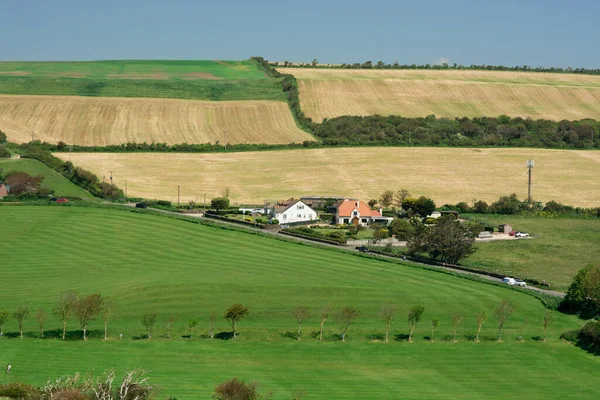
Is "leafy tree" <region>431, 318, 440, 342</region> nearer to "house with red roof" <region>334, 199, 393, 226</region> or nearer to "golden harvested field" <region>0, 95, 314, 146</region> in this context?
"house with red roof" <region>334, 199, 393, 226</region>

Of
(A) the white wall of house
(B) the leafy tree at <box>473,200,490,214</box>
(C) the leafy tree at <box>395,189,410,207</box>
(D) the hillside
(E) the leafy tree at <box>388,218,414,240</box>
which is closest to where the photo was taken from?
(E) the leafy tree at <box>388,218,414,240</box>

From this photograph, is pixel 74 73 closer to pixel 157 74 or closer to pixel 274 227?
pixel 157 74

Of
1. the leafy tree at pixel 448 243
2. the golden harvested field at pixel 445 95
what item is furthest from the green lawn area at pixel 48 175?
the golden harvested field at pixel 445 95

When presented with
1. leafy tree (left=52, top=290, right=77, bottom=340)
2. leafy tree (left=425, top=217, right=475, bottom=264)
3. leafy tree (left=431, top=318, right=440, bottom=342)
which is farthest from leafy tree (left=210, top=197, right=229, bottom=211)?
leafy tree (left=431, top=318, right=440, bottom=342)

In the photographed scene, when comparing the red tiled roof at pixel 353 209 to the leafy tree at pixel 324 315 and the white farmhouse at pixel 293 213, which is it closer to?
the white farmhouse at pixel 293 213

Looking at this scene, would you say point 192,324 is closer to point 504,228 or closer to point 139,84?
point 504,228
